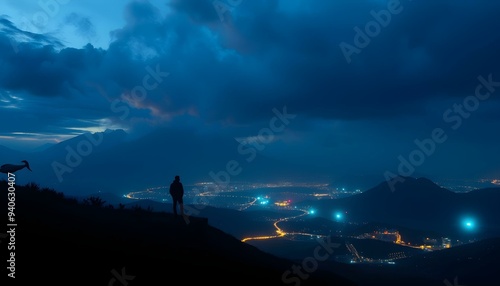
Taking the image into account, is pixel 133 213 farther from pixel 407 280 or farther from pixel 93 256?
pixel 407 280

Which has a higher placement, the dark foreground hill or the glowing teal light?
the dark foreground hill

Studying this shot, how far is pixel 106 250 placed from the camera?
13.0 meters

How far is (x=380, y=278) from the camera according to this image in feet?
184

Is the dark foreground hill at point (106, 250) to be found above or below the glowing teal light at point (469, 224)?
above

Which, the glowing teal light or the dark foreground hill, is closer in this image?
the dark foreground hill

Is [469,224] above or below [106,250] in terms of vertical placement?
Result: below

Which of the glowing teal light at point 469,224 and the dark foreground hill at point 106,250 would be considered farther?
the glowing teal light at point 469,224

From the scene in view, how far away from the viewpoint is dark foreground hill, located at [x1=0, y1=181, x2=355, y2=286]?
10734mm

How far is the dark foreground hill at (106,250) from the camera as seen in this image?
10.7 m

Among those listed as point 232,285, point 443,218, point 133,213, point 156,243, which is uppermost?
point 133,213

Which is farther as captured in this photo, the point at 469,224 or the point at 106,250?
the point at 469,224

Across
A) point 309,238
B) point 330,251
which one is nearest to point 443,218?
point 309,238

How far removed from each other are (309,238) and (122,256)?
100 meters

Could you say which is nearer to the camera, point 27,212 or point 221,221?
point 27,212
